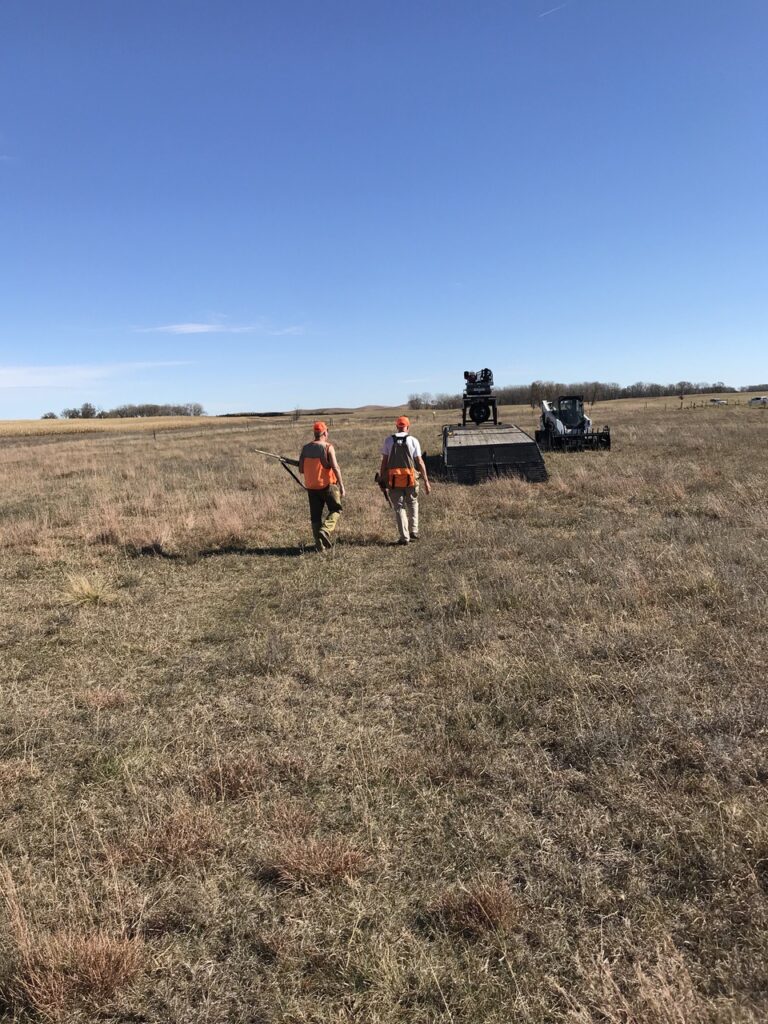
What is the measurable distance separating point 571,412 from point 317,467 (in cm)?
1874

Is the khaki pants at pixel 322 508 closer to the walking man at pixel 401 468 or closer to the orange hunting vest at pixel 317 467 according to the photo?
the orange hunting vest at pixel 317 467

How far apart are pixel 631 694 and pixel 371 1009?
296 centimetres

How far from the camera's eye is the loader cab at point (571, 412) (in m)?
24.6

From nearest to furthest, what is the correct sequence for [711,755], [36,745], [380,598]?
[711,755] → [36,745] → [380,598]

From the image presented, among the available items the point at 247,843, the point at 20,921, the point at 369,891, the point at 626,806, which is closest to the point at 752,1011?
the point at 626,806

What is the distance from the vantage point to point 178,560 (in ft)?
31.4

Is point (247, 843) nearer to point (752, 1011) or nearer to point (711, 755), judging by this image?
point (752, 1011)

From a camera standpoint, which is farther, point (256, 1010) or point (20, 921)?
point (20, 921)

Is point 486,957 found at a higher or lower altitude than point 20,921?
lower

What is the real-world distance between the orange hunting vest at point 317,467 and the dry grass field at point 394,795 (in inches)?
64.2

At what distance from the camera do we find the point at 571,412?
2528cm

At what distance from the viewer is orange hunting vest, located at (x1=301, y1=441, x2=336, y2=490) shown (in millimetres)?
9156

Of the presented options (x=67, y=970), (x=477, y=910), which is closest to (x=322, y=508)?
(x=477, y=910)

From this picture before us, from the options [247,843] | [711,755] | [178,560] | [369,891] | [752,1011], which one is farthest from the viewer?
[178,560]
